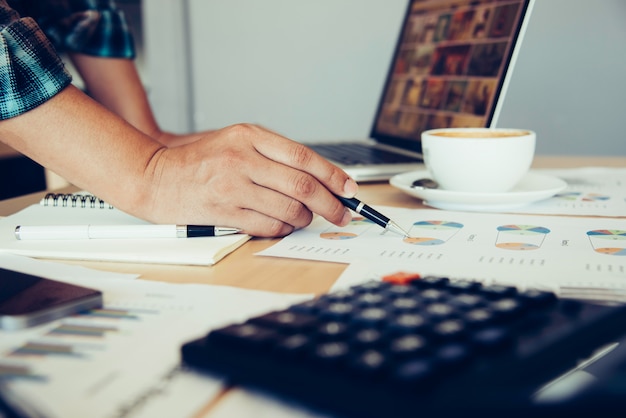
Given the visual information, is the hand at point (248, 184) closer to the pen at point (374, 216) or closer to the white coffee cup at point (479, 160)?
the pen at point (374, 216)

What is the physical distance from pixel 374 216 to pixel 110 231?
27 cm

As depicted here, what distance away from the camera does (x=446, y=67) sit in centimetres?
107

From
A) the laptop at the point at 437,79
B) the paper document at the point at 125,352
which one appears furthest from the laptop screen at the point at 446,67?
the paper document at the point at 125,352

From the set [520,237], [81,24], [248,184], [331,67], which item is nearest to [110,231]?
[248,184]

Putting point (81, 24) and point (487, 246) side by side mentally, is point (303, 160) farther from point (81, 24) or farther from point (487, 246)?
point (81, 24)

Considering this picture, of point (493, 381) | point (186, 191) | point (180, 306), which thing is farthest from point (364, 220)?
point (493, 381)

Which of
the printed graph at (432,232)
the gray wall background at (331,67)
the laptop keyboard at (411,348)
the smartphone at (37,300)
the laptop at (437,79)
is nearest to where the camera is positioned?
the laptop keyboard at (411,348)

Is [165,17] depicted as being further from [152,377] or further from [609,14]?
[152,377]

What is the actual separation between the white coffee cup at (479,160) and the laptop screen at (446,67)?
7.9 inches

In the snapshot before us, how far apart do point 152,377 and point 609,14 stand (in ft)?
4.77

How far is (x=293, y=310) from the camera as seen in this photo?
1.12 ft

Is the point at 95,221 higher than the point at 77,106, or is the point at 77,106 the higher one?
the point at 77,106

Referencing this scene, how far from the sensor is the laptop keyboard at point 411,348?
250mm

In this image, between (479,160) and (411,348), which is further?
(479,160)
